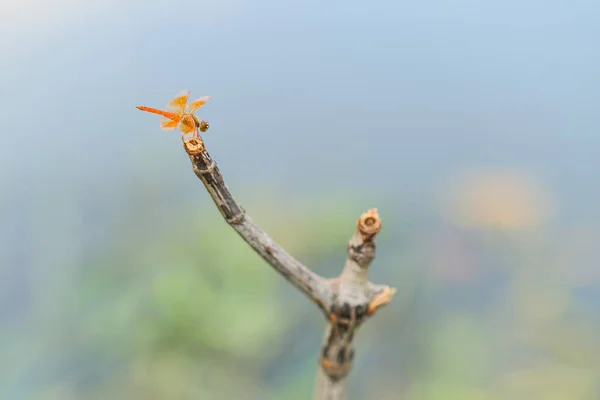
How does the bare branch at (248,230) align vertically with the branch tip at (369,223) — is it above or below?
below

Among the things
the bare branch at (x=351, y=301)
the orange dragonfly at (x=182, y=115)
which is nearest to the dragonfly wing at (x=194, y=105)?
the orange dragonfly at (x=182, y=115)

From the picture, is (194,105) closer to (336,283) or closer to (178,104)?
(178,104)

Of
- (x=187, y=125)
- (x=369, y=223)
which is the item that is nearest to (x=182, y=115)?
(x=187, y=125)

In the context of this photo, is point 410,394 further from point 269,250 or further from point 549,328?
point 269,250

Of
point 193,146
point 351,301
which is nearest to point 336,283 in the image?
point 351,301

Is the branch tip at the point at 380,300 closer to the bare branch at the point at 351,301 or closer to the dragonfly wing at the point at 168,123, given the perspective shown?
the bare branch at the point at 351,301

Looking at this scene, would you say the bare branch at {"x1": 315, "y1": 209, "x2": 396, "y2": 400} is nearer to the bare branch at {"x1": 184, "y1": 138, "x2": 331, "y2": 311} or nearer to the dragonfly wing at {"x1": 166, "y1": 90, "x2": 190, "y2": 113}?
the bare branch at {"x1": 184, "y1": 138, "x2": 331, "y2": 311}

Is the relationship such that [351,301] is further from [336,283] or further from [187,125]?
[187,125]
